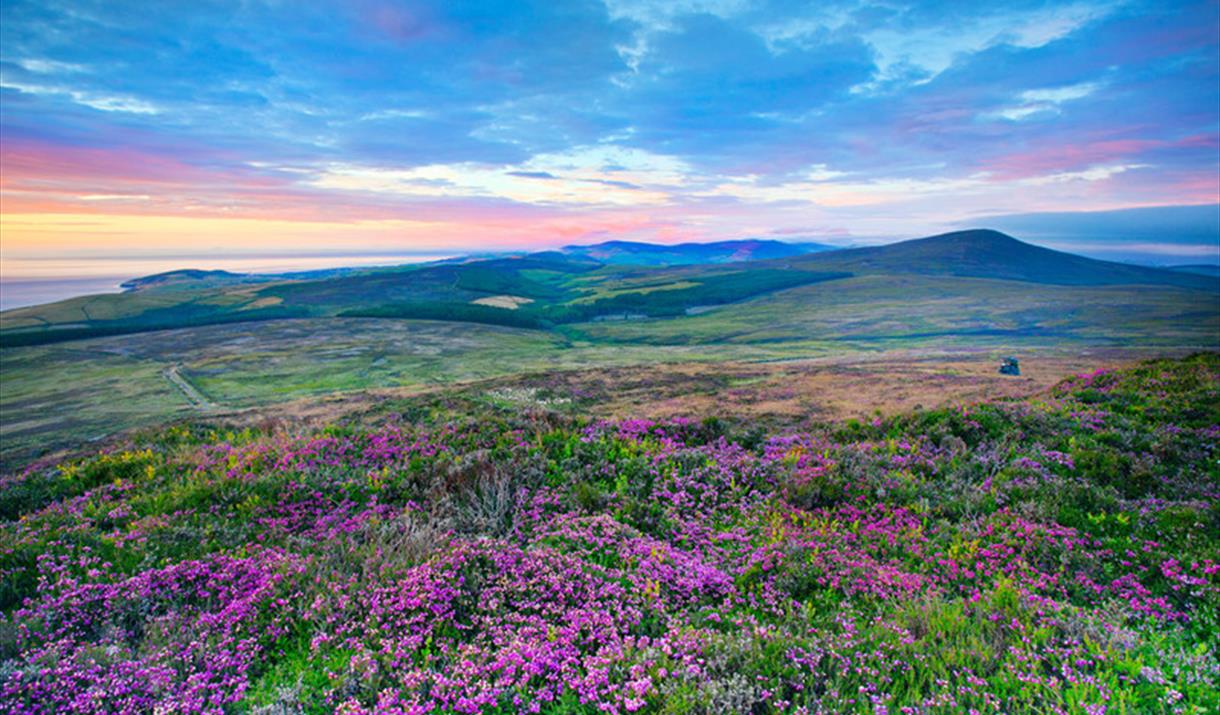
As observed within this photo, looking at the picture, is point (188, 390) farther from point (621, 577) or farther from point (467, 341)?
point (621, 577)

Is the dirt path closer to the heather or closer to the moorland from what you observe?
the moorland

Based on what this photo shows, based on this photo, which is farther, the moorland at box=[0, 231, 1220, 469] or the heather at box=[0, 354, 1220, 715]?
the moorland at box=[0, 231, 1220, 469]

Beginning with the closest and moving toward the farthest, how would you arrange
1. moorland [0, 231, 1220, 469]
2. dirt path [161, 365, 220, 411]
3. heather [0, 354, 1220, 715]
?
1. heather [0, 354, 1220, 715]
2. dirt path [161, 365, 220, 411]
3. moorland [0, 231, 1220, 469]

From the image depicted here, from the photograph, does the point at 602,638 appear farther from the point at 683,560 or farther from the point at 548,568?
the point at 683,560

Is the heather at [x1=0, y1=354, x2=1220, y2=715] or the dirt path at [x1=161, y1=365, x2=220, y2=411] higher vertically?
the heather at [x1=0, y1=354, x2=1220, y2=715]

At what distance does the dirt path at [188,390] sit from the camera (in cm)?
5728

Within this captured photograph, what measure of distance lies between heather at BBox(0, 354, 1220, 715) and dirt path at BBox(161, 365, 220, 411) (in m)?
55.3

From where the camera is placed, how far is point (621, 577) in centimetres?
652

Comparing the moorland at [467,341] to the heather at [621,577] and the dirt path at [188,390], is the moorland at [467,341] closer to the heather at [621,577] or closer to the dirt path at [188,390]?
the dirt path at [188,390]

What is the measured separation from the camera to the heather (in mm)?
4641

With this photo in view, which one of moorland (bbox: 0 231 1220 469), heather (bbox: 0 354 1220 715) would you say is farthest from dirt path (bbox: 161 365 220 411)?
heather (bbox: 0 354 1220 715)

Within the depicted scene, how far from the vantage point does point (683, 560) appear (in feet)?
23.0

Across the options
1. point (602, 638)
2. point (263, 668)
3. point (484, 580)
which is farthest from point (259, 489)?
point (602, 638)

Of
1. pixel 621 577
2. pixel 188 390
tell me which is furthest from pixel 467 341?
pixel 621 577
